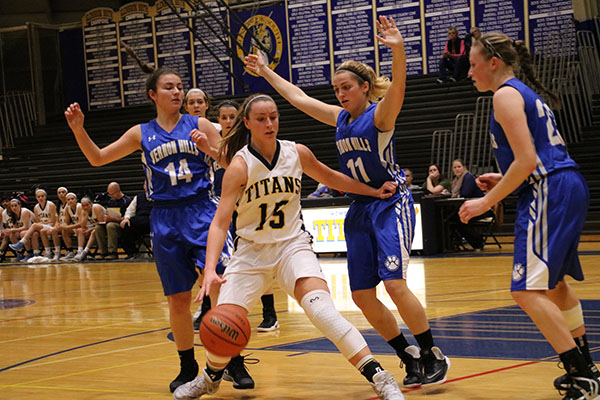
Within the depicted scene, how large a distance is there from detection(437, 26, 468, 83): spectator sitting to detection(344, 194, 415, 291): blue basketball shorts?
11.9m

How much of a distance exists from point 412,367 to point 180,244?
53.7 inches

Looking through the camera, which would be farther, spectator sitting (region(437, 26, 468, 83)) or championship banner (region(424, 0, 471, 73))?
championship banner (region(424, 0, 471, 73))

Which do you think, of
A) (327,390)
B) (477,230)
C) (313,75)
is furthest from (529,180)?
(313,75)

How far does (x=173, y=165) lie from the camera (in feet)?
15.0

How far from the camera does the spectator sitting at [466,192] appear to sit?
40.9 feet

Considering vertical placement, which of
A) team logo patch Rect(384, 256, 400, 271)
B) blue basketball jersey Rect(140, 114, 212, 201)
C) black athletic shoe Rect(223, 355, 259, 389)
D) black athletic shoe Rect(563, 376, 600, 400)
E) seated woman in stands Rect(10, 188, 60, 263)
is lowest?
seated woman in stands Rect(10, 188, 60, 263)

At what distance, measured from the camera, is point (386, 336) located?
173 inches

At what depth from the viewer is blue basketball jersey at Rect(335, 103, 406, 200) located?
172 inches

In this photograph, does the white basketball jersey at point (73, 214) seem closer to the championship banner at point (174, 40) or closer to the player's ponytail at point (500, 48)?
the championship banner at point (174, 40)

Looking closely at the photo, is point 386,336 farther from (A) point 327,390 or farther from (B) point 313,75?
(B) point 313,75

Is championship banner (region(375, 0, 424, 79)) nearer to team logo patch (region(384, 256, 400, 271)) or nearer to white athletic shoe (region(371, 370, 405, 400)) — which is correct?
team logo patch (region(384, 256, 400, 271))

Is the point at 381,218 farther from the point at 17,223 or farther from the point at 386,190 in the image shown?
the point at 17,223

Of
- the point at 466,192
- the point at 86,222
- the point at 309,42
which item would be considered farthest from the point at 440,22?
the point at 86,222

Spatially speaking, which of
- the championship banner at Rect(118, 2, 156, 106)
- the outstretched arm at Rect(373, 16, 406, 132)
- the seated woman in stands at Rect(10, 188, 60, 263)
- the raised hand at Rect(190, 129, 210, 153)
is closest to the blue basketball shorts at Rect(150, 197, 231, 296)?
the raised hand at Rect(190, 129, 210, 153)
